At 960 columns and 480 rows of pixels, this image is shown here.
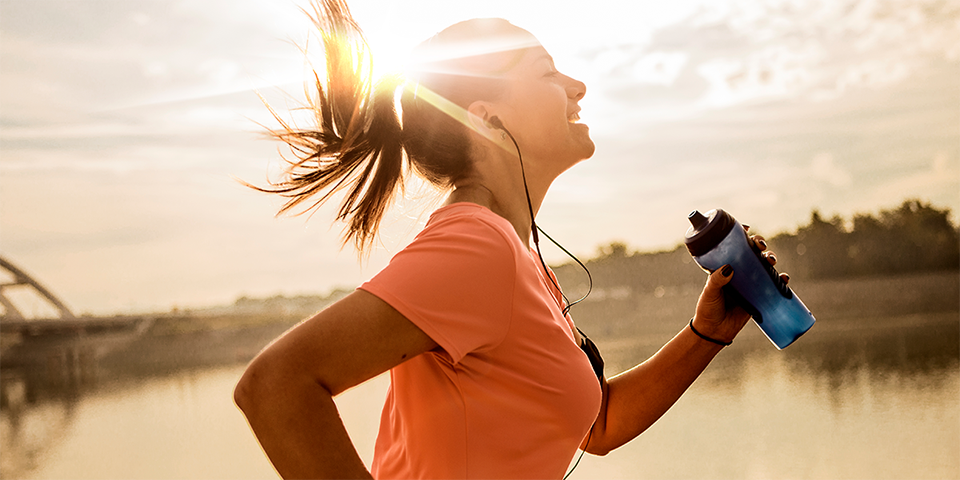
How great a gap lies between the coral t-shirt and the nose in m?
0.35

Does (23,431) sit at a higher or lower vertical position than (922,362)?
higher

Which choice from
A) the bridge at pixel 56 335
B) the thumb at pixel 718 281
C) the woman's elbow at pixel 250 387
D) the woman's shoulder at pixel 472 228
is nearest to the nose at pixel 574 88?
the woman's shoulder at pixel 472 228

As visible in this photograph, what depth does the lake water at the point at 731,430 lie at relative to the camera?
12.3 meters

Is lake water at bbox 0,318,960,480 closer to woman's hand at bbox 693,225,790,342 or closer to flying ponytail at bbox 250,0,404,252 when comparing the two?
woman's hand at bbox 693,225,790,342

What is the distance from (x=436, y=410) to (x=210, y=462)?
58.1 feet

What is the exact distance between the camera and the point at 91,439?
21.5 metres

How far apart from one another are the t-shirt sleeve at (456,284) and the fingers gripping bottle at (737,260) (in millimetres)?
718

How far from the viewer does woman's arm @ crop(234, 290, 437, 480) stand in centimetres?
72

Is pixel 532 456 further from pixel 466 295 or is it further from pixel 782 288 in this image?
pixel 782 288

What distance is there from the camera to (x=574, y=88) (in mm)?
1152

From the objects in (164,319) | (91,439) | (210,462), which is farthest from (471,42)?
(164,319)

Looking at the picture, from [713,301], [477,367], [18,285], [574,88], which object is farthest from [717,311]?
[18,285]

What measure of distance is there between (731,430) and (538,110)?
15300 mm

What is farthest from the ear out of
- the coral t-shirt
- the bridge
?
the bridge
